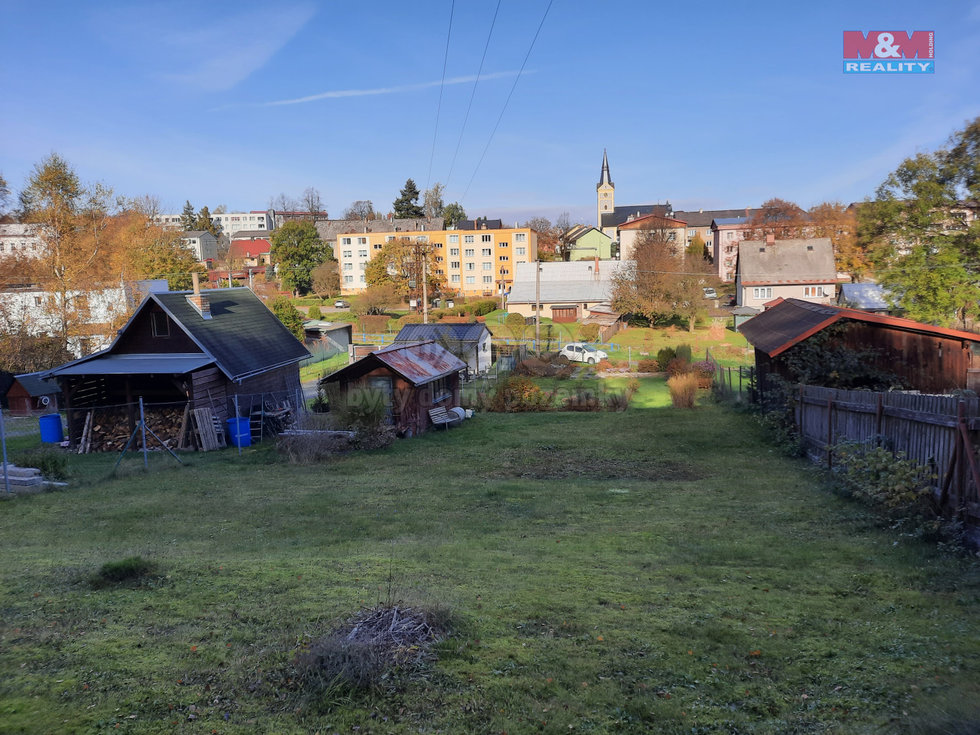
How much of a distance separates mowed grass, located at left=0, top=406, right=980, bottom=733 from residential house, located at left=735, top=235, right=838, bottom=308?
5393 cm

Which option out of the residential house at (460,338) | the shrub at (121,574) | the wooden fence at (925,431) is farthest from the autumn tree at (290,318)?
the shrub at (121,574)

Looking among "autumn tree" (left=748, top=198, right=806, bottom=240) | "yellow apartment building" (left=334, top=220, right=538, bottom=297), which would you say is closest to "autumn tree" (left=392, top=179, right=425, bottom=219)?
"yellow apartment building" (left=334, top=220, right=538, bottom=297)

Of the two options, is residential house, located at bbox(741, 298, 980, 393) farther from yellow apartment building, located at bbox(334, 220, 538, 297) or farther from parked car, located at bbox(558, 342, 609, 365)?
yellow apartment building, located at bbox(334, 220, 538, 297)

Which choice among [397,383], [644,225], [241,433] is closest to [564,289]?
[644,225]

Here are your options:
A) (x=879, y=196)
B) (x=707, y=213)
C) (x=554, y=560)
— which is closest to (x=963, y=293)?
(x=879, y=196)

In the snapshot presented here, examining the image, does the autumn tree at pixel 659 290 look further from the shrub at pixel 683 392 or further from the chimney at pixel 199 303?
the chimney at pixel 199 303

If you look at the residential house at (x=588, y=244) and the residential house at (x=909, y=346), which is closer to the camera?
the residential house at (x=909, y=346)

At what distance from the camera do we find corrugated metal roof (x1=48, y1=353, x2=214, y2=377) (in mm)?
21766

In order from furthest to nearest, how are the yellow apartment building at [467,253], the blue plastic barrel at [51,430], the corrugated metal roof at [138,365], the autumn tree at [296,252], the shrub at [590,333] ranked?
the yellow apartment building at [467,253]
the autumn tree at [296,252]
the shrub at [590,333]
the blue plastic barrel at [51,430]
the corrugated metal roof at [138,365]

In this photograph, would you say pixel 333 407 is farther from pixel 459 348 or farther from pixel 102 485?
pixel 459 348

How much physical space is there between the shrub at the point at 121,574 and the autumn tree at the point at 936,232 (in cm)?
3763

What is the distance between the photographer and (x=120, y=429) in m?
22.9

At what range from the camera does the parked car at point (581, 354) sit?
4503 centimetres

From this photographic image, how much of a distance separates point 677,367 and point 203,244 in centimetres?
9971
